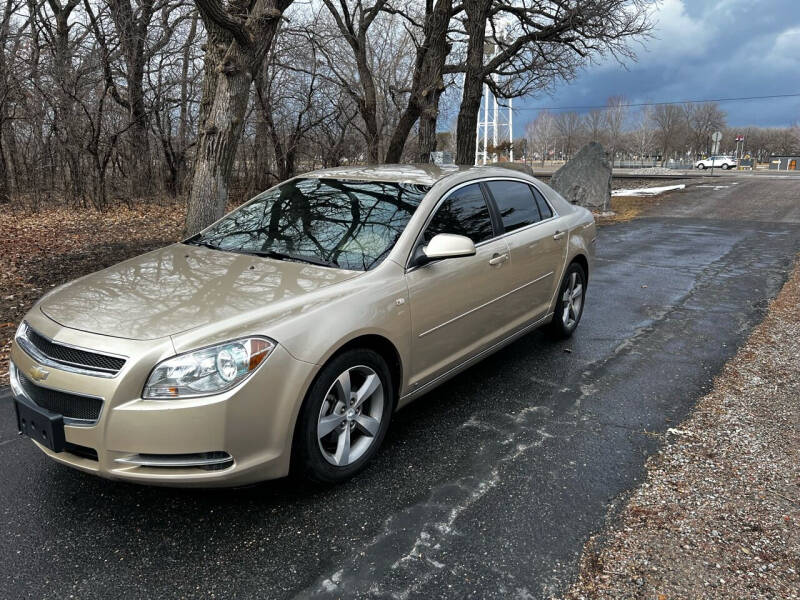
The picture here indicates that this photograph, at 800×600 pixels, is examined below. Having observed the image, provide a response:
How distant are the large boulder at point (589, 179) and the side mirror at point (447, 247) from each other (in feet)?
45.1

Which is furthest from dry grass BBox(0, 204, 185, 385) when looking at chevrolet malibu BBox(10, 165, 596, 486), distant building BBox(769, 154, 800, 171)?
distant building BBox(769, 154, 800, 171)

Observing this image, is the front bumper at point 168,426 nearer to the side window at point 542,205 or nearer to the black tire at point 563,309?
the side window at point 542,205

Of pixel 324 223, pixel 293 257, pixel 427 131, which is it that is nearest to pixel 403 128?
pixel 427 131

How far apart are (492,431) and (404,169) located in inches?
82.0

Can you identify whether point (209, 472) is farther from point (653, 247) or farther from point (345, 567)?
point (653, 247)

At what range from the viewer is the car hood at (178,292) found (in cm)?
277

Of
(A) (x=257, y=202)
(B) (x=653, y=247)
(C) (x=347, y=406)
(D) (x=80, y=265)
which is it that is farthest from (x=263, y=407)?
(B) (x=653, y=247)

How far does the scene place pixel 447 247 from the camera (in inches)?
136

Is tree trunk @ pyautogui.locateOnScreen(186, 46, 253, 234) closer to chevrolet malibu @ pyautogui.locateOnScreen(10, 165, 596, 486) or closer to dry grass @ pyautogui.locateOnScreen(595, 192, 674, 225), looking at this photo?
chevrolet malibu @ pyautogui.locateOnScreen(10, 165, 596, 486)

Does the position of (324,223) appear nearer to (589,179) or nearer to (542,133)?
(589,179)

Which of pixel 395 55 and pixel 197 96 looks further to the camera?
pixel 395 55

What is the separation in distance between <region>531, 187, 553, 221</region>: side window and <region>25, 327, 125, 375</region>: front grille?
363 centimetres

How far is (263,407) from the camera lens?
8.74 ft

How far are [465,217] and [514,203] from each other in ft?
2.66
